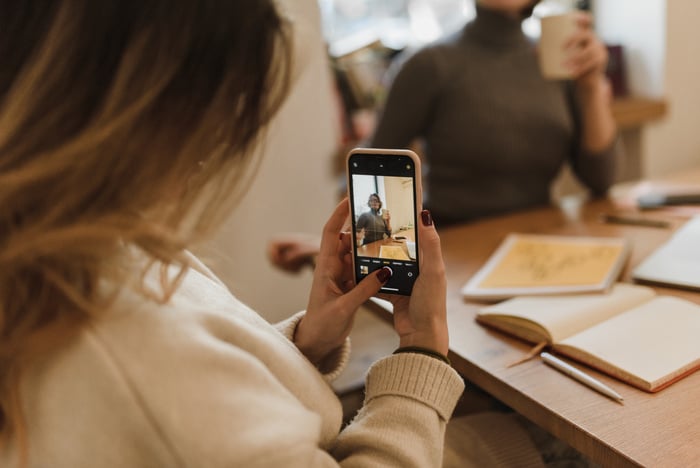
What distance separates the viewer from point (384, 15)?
242 cm

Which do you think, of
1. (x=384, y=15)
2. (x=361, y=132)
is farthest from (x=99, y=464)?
(x=384, y=15)

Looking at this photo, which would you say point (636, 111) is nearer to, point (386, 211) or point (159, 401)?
point (386, 211)

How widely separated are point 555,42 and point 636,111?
1217 mm

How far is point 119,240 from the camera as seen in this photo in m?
0.53

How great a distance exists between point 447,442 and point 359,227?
0.30 metres

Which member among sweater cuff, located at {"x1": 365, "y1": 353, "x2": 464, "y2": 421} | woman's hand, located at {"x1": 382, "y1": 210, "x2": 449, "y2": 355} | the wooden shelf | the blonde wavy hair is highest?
the blonde wavy hair

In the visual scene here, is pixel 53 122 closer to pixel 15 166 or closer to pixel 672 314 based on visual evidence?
pixel 15 166

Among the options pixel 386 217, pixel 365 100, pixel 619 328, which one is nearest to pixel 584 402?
pixel 619 328

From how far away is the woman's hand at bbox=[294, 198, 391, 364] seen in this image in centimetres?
76

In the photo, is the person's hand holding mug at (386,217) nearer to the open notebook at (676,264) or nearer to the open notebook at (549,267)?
the open notebook at (549,267)

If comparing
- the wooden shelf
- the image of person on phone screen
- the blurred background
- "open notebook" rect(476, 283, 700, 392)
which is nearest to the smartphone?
the image of person on phone screen

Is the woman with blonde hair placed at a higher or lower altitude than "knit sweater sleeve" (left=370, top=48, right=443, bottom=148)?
higher

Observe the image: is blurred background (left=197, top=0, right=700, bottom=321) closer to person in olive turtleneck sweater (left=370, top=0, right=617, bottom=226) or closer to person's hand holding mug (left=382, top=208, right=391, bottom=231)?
person in olive turtleneck sweater (left=370, top=0, right=617, bottom=226)

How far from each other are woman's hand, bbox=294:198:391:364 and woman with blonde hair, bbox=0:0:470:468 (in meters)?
0.22
